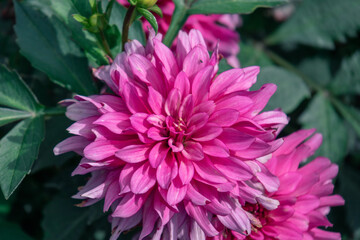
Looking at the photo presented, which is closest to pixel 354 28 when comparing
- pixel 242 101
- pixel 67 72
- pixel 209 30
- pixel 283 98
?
pixel 283 98

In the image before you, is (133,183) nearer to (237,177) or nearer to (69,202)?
(237,177)

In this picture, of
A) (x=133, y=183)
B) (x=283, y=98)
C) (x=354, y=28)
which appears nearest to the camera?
(x=133, y=183)

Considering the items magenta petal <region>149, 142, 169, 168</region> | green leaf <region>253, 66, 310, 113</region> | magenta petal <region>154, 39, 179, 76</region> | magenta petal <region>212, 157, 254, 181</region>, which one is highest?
magenta petal <region>154, 39, 179, 76</region>

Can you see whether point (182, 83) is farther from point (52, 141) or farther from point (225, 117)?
point (52, 141)

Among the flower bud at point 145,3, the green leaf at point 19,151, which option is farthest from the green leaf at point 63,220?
the flower bud at point 145,3

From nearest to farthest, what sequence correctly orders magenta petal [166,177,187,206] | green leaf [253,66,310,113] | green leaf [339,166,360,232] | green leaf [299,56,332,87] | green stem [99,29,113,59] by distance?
magenta petal [166,177,187,206] → green stem [99,29,113,59] → green leaf [253,66,310,113] → green leaf [339,166,360,232] → green leaf [299,56,332,87]

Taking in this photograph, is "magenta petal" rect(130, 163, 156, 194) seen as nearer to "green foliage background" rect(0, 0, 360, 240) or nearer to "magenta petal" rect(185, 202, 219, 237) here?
"magenta petal" rect(185, 202, 219, 237)

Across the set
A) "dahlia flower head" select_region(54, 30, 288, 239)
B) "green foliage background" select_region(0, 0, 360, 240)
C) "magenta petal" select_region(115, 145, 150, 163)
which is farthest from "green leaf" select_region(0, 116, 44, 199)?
"magenta petal" select_region(115, 145, 150, 163)

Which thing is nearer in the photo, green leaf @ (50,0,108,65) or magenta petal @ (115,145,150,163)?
magenta petal @ (115,145,150,163)
